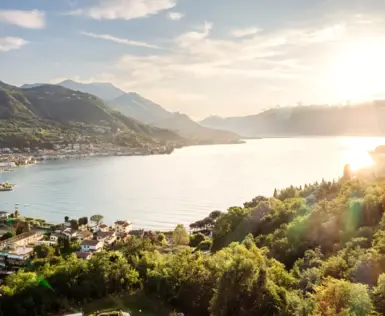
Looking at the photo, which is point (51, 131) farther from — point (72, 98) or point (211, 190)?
point (211, 190)

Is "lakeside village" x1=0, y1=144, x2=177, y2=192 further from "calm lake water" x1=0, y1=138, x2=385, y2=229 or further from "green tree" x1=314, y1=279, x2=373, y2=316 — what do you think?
"green tree" x1=314, y1=279, x2=373, y2=316

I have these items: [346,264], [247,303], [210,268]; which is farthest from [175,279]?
[346,264]

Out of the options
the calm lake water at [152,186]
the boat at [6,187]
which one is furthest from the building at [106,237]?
the boat at [6,187]

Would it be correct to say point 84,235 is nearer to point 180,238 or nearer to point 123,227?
point 123,227

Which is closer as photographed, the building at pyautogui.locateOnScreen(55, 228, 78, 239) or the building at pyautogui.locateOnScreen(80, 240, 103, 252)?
the building at pyautogui.locateOnScreen(80, 240, 103, 252)

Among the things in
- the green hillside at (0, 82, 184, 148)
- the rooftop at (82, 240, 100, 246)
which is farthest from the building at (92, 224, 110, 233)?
the green hillside at (0, 82, 184, 148)

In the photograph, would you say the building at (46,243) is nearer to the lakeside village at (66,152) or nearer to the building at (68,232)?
the building at (68,232)
